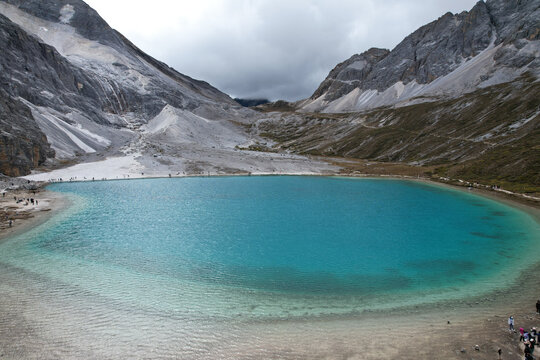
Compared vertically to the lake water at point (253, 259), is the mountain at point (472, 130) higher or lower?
higher

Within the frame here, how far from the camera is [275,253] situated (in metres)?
33.8

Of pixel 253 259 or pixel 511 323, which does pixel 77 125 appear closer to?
pixel 253 259

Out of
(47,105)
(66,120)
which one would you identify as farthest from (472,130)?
(47,105)

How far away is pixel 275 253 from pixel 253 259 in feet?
9.89

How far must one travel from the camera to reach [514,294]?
2333 cm

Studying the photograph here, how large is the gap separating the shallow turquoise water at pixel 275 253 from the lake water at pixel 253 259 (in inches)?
6.0

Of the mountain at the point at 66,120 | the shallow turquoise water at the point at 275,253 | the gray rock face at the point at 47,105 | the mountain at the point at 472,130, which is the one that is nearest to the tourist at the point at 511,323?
the shallow turquoise water at the point at 275,253

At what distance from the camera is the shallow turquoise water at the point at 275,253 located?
2380 cm

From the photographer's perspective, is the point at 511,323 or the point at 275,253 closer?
the point at 511,323

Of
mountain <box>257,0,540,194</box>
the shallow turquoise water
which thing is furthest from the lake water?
mountain <box>257,0,540,194</box>

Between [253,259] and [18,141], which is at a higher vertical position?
[18,141]

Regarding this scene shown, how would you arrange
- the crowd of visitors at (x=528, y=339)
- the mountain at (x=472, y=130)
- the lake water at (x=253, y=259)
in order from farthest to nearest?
the mountain at (x=472, y=130) → the lake water at (x=253, y=259) → the crowd of visitors at (x=528, y=339)

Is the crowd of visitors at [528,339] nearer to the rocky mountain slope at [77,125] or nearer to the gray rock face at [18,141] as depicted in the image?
the gray rock face at [18,141]

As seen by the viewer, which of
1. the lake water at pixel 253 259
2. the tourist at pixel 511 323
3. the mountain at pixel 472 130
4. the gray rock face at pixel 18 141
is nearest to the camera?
the tourist at pixel 511 323
